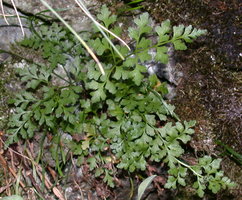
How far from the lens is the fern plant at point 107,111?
2.38 metres

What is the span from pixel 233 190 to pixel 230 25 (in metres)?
1.21

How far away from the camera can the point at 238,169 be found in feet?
8.76

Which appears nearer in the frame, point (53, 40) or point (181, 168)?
point (181, 168)

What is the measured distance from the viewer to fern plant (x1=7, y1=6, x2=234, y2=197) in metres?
2.38

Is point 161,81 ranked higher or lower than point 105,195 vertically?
higher

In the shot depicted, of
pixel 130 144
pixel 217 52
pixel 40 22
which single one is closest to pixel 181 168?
pixel 130 144

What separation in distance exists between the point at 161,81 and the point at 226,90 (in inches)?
19.0

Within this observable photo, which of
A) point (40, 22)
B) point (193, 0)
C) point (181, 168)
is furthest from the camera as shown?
point (40, 22)

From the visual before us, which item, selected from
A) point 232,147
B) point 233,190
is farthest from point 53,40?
point 233,190

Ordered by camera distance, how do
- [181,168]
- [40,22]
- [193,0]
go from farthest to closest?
[40,22] < [193,0] < [181,168]

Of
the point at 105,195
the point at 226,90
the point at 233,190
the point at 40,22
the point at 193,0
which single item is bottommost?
the point at 233,190

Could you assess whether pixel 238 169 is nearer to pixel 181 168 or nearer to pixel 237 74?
pixel 181 168

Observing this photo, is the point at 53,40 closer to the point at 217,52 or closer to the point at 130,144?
the point at 130,144

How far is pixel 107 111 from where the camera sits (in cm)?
272
